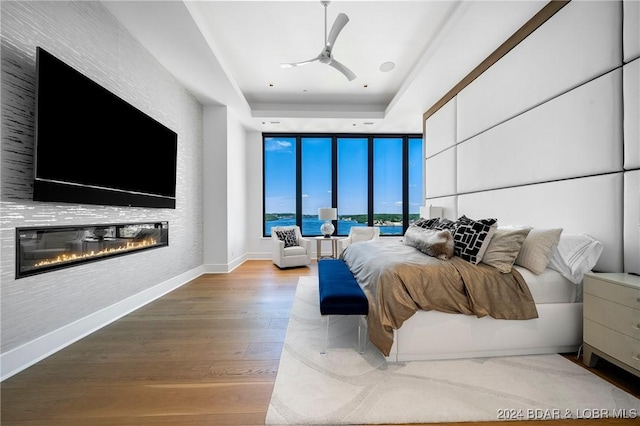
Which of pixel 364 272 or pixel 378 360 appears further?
pixel 364 272

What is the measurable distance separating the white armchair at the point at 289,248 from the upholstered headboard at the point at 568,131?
10.1ft

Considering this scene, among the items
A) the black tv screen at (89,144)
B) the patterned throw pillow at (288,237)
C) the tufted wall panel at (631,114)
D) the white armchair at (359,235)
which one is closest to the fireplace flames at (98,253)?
the black tv screen at (89,144)

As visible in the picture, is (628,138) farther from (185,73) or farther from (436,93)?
(185,73)

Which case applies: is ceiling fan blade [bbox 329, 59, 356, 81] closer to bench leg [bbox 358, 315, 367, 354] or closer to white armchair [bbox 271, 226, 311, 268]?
bench leg [bbox 358, 315, 367, 354]

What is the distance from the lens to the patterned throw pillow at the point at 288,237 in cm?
531

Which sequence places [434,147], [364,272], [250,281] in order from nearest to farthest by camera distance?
[364,272]
[250,281]
[434,147]

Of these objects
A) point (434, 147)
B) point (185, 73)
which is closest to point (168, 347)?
point (185, 73)

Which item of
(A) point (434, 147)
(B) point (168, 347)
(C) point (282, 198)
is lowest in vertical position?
(B) point (168, 347)

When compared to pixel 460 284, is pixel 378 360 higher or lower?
lower

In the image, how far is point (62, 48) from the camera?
2.10 m

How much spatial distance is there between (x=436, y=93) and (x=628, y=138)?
269 cm

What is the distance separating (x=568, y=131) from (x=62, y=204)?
4307mm

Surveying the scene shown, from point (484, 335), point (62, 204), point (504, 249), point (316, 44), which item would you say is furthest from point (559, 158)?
point (62, 204)

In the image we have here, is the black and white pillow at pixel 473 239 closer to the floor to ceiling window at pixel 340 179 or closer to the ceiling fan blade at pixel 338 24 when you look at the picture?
the ceiling fan blade at pixel 338 24
